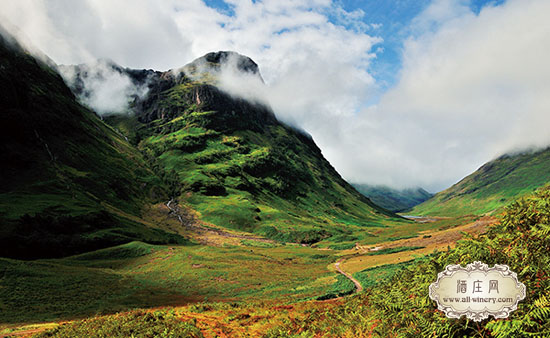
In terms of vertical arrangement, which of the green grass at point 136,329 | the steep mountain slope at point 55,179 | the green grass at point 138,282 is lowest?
the green grass at point 138,282

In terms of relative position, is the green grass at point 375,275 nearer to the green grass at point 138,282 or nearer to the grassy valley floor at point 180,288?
the grassy valley floor at point 180,288

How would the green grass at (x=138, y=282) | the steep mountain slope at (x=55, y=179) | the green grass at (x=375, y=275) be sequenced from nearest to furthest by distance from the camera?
the green grass at (x=138, y=282), the green grass at (x=375, y=275), the steep mountain slope at (x=55, y=179)

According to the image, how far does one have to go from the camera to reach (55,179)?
4370 inches

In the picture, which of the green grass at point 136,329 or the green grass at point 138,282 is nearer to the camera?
the green grass at point 136,329

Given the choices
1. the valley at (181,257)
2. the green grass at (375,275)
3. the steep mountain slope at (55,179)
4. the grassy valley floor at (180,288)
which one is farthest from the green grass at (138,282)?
the steep mountain slope at (55,179)

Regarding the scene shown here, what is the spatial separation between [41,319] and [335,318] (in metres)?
36.1

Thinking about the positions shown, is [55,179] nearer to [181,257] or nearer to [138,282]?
[181,257]

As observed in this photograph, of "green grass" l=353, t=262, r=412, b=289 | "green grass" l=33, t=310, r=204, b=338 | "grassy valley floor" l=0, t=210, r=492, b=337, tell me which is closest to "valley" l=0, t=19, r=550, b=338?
"green grass" l=33, t=310, r=204, b=338

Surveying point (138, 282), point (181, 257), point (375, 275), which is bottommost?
point (138, 282)

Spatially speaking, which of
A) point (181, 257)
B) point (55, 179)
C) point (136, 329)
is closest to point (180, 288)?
point (181, 257)

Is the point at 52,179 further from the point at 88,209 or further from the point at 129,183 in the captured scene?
the point at 129,183

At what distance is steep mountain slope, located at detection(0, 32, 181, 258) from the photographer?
254ft

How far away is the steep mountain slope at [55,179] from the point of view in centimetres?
7744

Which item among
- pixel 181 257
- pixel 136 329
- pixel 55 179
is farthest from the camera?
pixel 55 179
